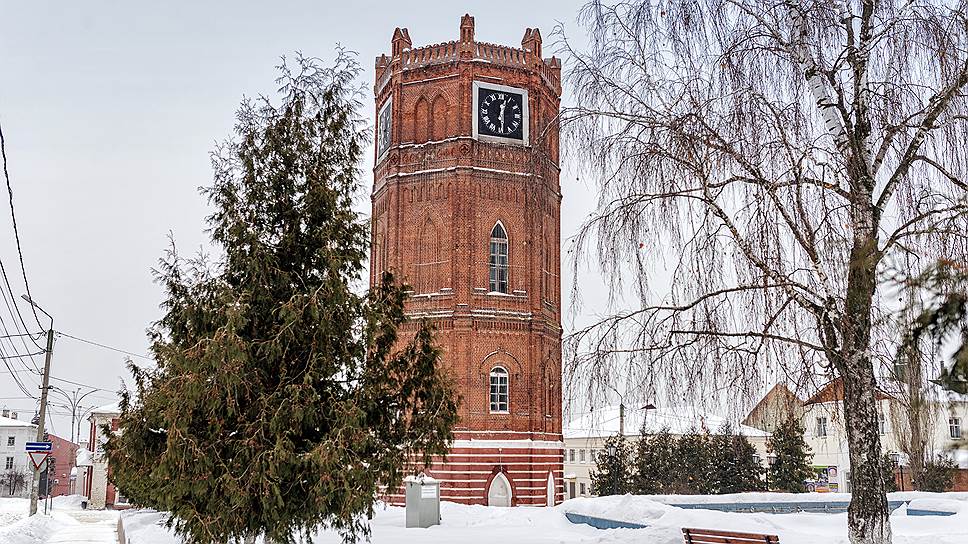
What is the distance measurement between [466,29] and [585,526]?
20716 millimetres

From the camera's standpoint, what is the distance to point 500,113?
3547 cm

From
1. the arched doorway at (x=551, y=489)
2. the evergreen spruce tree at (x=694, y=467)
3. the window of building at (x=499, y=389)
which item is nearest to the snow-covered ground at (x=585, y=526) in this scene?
the window of building at (x=499, y=389)

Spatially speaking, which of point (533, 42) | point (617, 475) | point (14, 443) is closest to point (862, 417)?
point (533, 42)

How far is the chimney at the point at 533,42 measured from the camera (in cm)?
3675

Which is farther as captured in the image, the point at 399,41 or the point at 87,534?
the point at 399,41

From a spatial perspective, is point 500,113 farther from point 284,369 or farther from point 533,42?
point 284,369

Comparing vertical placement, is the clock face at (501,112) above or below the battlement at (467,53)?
below

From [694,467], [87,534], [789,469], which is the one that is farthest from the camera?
[694,467]

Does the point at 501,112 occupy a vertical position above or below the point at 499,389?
above

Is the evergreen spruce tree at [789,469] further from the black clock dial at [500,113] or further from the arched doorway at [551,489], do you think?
the black clock dial at [500,113]

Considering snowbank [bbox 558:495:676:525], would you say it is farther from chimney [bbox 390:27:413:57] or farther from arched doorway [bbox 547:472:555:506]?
chimney [bbox 390:27:413:57]

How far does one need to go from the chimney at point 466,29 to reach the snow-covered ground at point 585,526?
698 inches

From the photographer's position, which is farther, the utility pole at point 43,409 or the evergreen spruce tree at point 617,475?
the evergreen spruce tree at point 617,475

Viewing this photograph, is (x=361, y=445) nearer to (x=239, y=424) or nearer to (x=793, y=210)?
(x=239, y=424)
